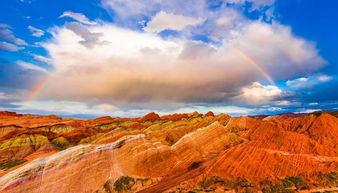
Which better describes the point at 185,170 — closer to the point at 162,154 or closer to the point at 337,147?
the point at 162,154

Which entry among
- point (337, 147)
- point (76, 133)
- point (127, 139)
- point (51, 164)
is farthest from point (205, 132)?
point (76, 133)

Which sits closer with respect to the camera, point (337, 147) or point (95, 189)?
point (95, 189)

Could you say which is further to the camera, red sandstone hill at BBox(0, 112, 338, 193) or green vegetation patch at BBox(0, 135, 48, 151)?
green vegetation patch at BBox(0, 135, 48, 151)

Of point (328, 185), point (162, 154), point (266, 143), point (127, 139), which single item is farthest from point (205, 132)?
point (328, 185)

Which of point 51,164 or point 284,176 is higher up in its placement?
point 51,164

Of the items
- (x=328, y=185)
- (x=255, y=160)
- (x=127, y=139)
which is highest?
(x=127, y=139)

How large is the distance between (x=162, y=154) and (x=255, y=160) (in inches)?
524

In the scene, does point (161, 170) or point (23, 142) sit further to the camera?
point (23, 142)

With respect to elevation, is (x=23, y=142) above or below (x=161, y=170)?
above

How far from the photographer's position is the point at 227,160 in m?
30.2

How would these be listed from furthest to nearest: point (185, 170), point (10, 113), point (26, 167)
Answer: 1. point (10, 113)
2. point (185, 170)
3. point (26, 167)

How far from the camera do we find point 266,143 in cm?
4931

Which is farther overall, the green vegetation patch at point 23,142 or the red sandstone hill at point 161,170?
the green vegetation patch at point 23,142

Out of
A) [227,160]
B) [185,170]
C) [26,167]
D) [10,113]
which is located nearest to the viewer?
[26,167]
